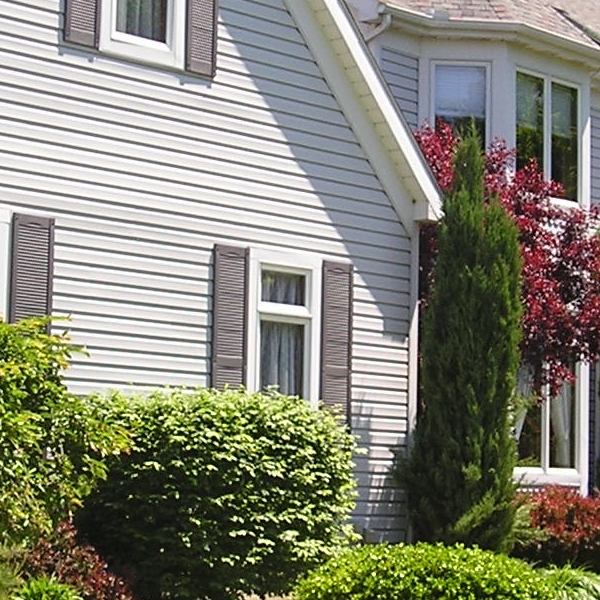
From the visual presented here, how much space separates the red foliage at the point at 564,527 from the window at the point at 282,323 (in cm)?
293

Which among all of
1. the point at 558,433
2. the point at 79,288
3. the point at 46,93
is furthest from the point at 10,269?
the point at 558,433

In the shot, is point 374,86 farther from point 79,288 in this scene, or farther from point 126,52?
point 79,288

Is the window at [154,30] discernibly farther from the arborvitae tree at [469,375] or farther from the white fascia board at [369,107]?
the arborvitae tree at [469,375]

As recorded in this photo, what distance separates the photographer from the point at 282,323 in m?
16.1

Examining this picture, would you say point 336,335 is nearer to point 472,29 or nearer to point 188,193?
point 188,193

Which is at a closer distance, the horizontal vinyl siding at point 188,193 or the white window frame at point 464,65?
the horizontal vinyl siding at point 188,193

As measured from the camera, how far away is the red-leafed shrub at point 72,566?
1202 centimetres

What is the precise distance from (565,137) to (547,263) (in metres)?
3.32

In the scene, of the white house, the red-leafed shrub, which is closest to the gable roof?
the white house

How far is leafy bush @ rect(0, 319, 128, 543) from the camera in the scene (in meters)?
11.3

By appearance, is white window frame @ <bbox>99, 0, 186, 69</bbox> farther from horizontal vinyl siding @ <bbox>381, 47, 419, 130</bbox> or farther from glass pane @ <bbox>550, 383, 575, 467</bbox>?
glass pane @ <bbox>550, 383, 575, 467</bbox>

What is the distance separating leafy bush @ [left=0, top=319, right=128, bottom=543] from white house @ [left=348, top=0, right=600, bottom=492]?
8642 millimetres

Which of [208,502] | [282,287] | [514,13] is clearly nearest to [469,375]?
[282,287]

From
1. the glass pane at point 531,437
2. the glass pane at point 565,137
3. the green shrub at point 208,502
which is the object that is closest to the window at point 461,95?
the glass pane at point 565,137
